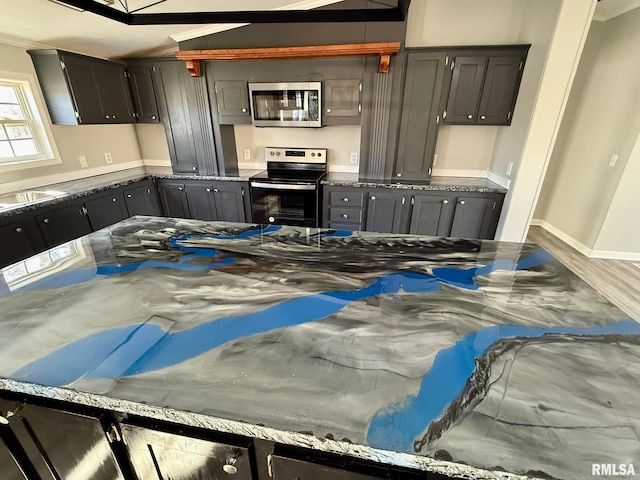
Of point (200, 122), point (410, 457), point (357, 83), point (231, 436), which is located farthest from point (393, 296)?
point (200, 122)

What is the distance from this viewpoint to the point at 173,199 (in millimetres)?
3861

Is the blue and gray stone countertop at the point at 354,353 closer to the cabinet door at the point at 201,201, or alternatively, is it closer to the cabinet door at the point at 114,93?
the cabinet door at the point at 201,201

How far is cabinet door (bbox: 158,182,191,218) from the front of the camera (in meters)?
3.79

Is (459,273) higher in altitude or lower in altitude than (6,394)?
higher

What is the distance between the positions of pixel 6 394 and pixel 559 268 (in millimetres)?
2064

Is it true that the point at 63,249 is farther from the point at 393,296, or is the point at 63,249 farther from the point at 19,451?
the point at 393,296

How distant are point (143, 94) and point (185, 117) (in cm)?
59

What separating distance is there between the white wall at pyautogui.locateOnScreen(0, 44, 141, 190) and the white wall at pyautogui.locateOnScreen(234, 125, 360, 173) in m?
1.55

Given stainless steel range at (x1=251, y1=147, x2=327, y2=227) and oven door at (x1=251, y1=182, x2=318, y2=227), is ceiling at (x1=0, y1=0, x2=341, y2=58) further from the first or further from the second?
oven door at (x1=251, y1=182, x2=318, y2=227)

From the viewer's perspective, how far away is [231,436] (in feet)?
2.52

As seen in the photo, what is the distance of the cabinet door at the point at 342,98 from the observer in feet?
10.4

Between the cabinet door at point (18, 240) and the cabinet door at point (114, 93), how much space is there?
161 centimetres

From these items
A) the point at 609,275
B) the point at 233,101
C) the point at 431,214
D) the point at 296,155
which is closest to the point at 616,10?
the point at 609,275
